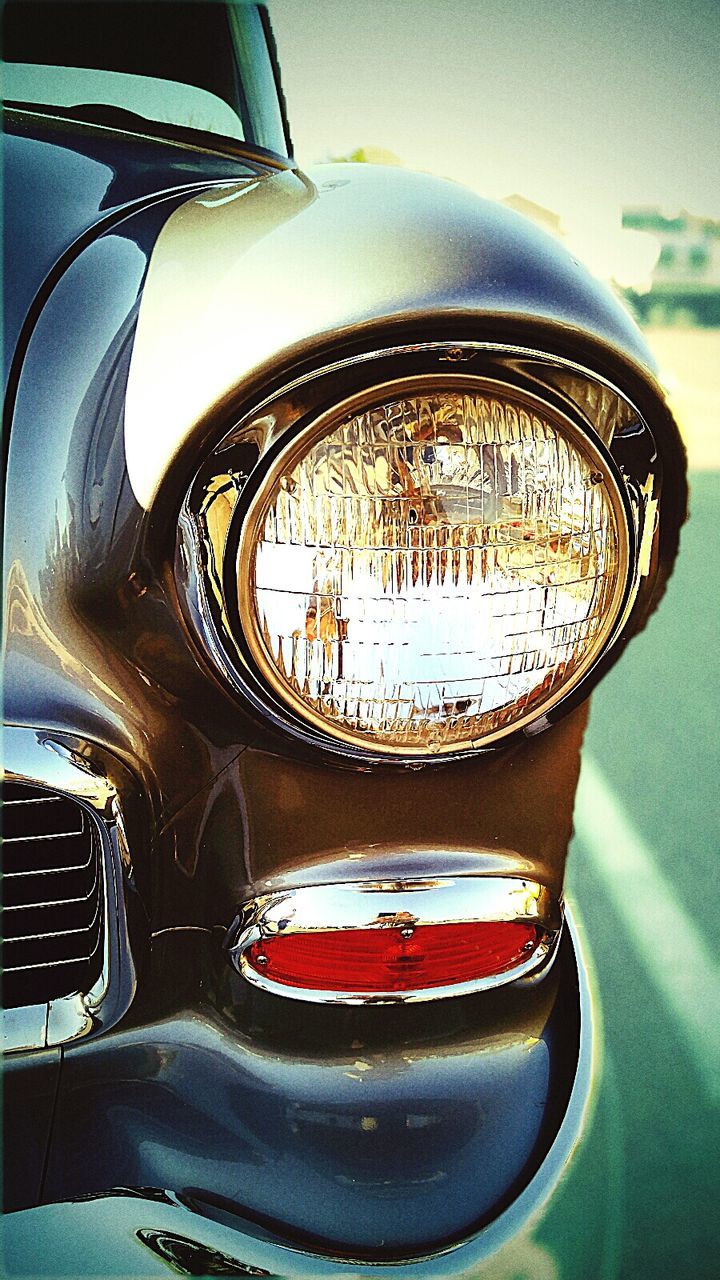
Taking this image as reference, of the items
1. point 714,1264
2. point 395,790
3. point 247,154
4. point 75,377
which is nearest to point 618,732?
point 714,1264

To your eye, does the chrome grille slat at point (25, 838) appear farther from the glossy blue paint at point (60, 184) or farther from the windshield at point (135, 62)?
the windshield at point (135, 62)

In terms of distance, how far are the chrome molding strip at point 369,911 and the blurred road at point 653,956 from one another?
353 millimetres

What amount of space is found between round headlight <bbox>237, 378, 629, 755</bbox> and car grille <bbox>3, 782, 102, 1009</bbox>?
22cm

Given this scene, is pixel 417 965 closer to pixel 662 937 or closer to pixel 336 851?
pixel 336 851

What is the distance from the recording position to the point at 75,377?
681 millimetres

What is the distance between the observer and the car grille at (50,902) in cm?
78

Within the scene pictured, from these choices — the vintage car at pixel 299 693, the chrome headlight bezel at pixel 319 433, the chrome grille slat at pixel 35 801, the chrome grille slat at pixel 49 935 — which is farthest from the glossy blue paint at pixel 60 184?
the chrome grille slat at pixel 49 935

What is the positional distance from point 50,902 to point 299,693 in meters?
0.27

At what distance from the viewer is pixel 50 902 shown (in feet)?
2.64

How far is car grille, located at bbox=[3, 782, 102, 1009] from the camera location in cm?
78

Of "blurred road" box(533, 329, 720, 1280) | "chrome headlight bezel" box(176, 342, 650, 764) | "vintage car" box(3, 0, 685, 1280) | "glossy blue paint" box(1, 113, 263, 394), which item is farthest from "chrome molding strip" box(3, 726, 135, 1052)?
"blurred road" box(533, 329, 720, 1280)

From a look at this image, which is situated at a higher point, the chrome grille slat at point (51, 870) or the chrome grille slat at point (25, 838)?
the chrome grille slat at point (25, 838)

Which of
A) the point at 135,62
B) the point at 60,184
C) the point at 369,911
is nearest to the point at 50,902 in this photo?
the point at 369,911

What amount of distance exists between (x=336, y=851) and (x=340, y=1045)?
153 millimetres
